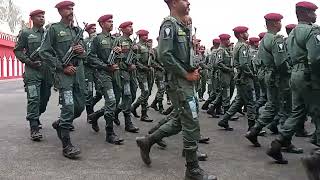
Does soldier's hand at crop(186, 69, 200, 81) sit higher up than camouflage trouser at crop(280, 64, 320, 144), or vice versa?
soldier's hand at crop(186, 69, 200, 81)

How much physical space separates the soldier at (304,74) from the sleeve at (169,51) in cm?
141

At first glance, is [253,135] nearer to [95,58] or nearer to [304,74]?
[304,74]

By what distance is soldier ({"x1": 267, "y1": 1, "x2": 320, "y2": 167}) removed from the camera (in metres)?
4.43

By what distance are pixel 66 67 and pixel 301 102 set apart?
3008 millimetres

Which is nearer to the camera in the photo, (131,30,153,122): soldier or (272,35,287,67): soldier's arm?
(272,35,287,67): soldier's arm

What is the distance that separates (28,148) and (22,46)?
1751 millimetres

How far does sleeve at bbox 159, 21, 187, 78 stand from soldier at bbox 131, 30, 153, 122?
4509mm

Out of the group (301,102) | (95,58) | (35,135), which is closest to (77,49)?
(95,58)

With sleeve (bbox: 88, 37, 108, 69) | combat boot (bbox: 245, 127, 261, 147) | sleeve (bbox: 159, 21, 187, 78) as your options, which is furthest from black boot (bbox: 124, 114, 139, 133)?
sleeve (bbox: 159, 21, 187, 78)

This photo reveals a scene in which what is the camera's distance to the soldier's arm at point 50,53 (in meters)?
5.43

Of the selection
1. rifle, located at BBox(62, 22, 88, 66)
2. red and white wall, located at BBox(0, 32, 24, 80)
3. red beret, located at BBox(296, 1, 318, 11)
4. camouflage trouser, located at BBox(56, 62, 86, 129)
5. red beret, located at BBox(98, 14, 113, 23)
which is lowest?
red and white wall, located at BBox(0, 32, 24, 80)

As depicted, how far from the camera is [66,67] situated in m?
5.44

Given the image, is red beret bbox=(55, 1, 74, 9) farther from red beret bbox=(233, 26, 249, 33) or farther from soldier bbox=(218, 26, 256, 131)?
red beret bbox=(233, 26, 249, 33)

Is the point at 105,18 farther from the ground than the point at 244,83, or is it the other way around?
the point at 105,18
